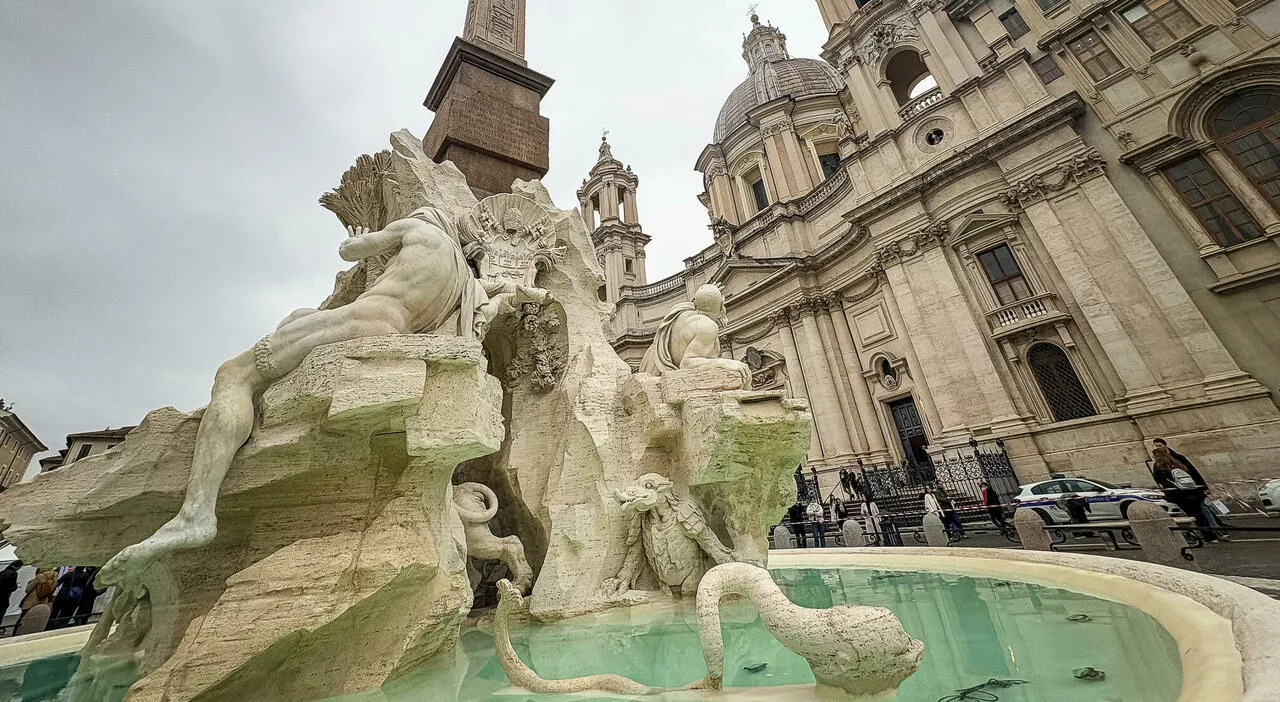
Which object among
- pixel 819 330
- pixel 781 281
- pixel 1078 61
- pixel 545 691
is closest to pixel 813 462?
pixel 819 330

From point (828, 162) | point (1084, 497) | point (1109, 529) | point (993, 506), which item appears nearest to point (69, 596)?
point (1109, 529)

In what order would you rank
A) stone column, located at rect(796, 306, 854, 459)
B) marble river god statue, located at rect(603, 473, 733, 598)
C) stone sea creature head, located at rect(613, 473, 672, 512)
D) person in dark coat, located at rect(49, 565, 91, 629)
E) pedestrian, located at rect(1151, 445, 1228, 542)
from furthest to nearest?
stone column, located at rect(796, 306, 854, 459) < person in dark coat, located at rect(49, 565, 91, 629) < pedestrian, located at rect(1151, 445, 1228, 542) < marble river god statue, located at rect(603, 473, 733, 598) < stone sea creature head, located at rect(613, 473, 672, 512)

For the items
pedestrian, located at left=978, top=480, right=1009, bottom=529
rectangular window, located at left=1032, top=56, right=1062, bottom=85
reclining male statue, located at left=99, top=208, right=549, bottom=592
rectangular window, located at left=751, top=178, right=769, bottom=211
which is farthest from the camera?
rectangular window, located at left=751, top=178, right=769, bottom=211

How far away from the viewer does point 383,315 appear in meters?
2.98

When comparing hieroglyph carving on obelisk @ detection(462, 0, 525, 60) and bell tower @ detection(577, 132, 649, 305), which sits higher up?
bell tower @ detection(577, 132, 649, 305)

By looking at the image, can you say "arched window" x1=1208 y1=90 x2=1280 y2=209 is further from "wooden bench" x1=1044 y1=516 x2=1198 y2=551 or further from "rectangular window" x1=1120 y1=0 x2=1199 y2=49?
"wooden bench" x1=1044 y1=516 x2=1198 y2=551

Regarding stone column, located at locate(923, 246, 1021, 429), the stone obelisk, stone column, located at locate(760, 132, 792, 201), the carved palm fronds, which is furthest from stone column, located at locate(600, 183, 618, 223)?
the carved palm fronds

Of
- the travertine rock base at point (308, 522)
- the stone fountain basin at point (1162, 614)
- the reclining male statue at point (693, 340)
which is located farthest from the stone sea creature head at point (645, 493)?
the travertine rock base at point (308, 522)

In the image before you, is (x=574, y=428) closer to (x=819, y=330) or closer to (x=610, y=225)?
(x=819, y=330)

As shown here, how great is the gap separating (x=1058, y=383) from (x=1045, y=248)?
395 centimetres

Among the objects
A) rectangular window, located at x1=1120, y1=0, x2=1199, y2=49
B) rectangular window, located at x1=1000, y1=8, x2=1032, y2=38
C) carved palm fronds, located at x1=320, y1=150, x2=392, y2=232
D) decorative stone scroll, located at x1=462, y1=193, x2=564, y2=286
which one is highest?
rectangular window, located at x1=1000, y1=8, x2=1032, y2=38

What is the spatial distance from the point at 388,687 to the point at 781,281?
20997mm

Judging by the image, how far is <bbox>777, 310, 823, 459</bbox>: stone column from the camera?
778 inches

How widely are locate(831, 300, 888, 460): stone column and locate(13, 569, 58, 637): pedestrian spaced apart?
64.4ft
